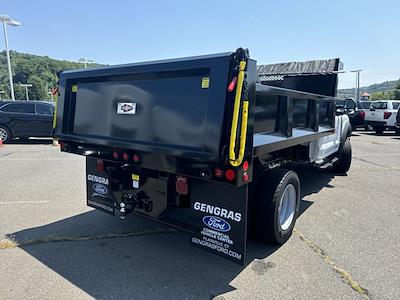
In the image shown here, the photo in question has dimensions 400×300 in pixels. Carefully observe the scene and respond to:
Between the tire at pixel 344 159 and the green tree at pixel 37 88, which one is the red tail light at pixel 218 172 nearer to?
the tire at pixel 344 159

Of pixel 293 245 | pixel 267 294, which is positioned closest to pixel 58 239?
pixel 267 294

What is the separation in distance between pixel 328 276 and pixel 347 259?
500 mm

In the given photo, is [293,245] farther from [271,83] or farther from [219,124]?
[271,83]

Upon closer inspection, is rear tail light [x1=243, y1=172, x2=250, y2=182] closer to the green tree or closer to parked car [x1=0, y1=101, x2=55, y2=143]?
parked car [x1=0, y1=101, x2=55, y2=143]

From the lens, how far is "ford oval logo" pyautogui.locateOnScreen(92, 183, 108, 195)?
3.91m

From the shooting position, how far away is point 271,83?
21.4ft

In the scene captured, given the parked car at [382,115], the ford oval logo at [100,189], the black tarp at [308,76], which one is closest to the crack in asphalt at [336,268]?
the ford oval logo at [100,189]

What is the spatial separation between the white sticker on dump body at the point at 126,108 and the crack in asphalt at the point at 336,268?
8.38 feet

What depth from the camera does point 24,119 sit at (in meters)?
12.2

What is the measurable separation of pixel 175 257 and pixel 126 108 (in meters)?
1.65

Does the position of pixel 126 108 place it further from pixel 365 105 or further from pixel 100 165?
pixel 365 105

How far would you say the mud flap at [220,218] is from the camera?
9.39 ft

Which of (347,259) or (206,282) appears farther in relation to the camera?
(347,259)

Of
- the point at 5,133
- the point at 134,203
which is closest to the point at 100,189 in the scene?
the point at 134,203
